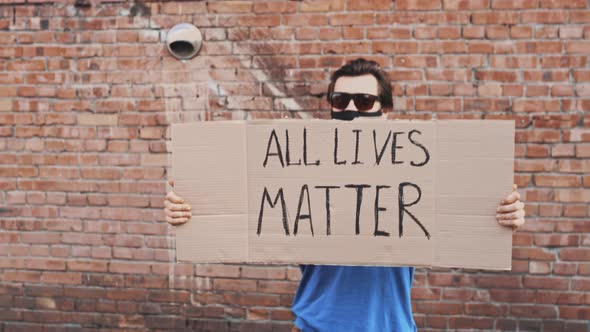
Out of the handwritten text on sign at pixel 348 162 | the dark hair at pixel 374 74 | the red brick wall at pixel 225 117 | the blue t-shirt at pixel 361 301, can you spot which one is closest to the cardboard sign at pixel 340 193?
the handwritten text on sign at pixel 348 162

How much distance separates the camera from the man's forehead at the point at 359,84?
1.67m

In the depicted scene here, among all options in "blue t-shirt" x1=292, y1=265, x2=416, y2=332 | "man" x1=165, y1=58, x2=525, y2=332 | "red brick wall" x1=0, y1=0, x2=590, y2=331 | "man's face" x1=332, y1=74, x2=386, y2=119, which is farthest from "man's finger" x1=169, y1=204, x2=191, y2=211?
"red brick wall" x1=0, y1=0, x2=590, y2=331

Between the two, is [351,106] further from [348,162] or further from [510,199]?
[510,199]

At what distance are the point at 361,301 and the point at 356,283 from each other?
2.4 inches

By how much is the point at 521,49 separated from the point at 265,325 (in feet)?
7.26

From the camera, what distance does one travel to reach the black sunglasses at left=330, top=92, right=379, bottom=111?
1.67 metres

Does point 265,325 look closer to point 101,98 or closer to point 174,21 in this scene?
point 101,98

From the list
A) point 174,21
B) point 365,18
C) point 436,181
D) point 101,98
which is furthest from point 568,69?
point 101,98

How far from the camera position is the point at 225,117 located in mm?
2779

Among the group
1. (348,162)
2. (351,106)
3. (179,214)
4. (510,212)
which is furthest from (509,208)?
(179,214)

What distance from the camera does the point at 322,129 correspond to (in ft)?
4.94

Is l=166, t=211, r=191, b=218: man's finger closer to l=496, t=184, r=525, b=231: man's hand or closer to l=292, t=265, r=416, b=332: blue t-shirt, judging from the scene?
l=292, t=265, r=416, b=332: blue t-shirt

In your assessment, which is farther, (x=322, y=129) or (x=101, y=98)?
(x=101, y=98)

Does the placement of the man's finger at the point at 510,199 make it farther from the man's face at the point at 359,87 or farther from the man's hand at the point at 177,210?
the man's hand at the point at 177,210
